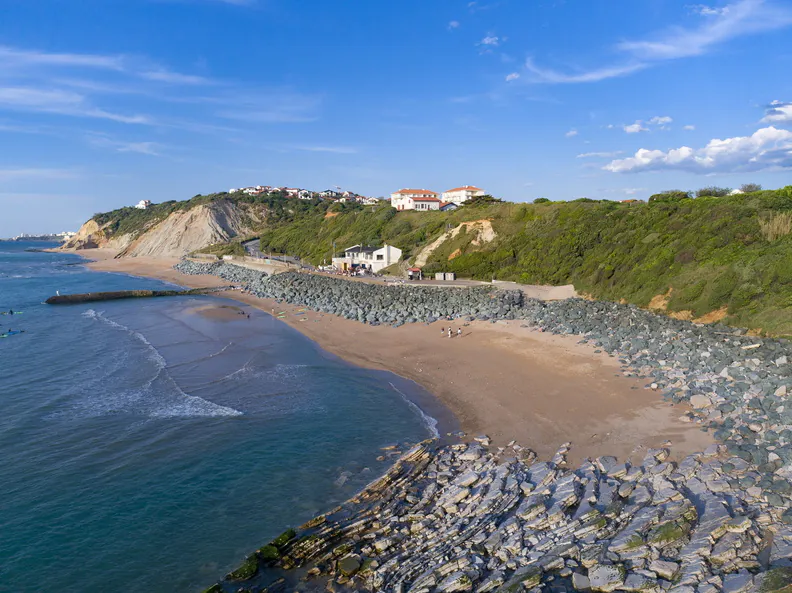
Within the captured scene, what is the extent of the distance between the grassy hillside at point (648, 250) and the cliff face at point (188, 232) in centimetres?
5024

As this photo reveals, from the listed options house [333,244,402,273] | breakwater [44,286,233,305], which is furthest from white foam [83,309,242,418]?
house [333,244,402,273]

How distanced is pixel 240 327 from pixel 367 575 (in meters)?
28.2

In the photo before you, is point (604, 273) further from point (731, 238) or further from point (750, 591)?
point (750, 591)

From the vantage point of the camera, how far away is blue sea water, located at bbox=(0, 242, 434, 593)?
11.6 m

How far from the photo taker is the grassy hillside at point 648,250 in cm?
2764

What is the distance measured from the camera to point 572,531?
1080 cm

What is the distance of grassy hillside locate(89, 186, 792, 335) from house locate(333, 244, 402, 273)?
2.25m

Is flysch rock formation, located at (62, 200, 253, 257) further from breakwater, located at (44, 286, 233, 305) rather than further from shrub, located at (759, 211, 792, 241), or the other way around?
shrub, located at (759, 211, 792, 241)

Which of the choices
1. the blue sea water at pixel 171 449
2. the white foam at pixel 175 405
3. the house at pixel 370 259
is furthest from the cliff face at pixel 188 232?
the white foam at pixel 175 405

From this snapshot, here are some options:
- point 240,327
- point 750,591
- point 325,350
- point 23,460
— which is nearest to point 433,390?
point 325,350

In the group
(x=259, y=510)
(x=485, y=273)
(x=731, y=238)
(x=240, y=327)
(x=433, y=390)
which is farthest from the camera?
(x=485, y=273)

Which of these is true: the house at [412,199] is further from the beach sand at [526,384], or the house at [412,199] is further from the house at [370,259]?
the beach sand at [526,384]

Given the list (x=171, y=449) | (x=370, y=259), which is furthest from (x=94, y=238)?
(x=171, y=449)

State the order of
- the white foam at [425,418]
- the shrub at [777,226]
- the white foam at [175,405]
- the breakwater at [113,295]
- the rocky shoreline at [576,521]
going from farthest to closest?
1. the breakwater at [113,295]
2. the shrub at [777,226]
3. the white foam at [175,405]
4. the white foam at [425,418]
5. the rocky shoreline at [576,521]
